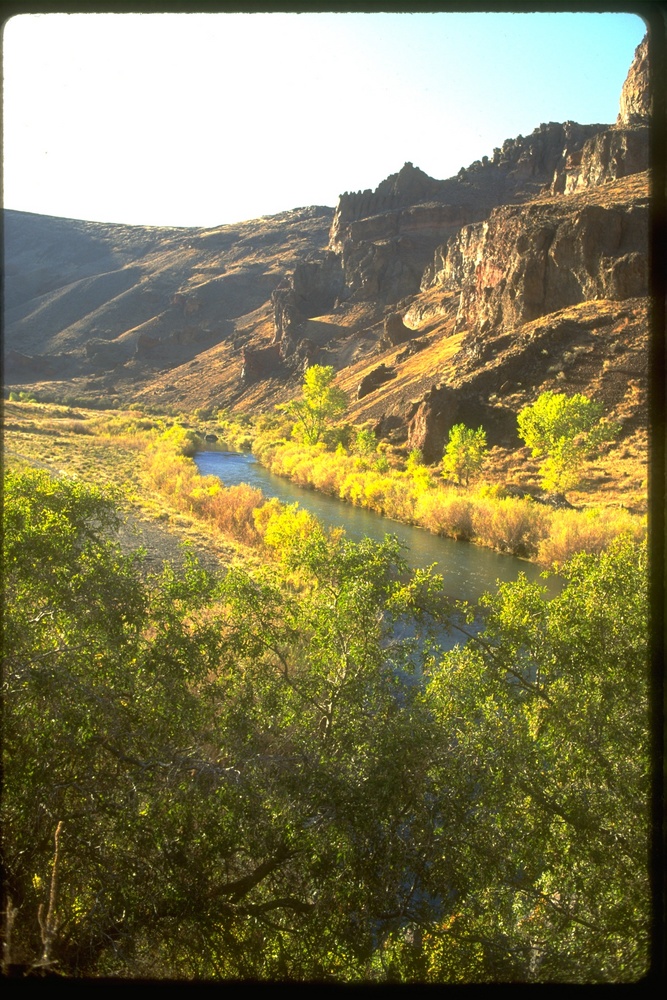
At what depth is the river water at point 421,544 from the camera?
15.6m

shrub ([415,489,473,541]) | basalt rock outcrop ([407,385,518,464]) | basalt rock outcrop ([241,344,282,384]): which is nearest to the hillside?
basalt rock outcrop ([407,385,518,464])

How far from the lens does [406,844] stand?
155 inches

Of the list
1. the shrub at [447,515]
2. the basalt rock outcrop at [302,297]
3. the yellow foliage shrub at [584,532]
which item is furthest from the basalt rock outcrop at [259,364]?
the yellow foliage shrub at [584,532]

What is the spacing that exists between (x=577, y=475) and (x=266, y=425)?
27.6 meters

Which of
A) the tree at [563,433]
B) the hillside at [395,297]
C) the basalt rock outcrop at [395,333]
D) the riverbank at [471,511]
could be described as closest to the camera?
the riverbank at [471,511]

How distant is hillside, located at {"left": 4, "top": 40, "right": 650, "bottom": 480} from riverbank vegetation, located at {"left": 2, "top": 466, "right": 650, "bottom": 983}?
23.6m

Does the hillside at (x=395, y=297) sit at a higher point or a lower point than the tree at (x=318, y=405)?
higher

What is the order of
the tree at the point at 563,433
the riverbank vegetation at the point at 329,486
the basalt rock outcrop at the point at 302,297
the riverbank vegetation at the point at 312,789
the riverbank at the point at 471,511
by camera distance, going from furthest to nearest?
the basalt rock outcrop at the point at 302,297 → the tree at the point at 563,433 → the riverbank vegetation at the point at 329,486 → the riverbank at the point at 471,511 → the riverbank vegetation at the point at 312,789

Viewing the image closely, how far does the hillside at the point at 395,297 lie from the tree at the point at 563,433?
66.2 inches

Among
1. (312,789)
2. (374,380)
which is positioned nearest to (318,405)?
(374,380)

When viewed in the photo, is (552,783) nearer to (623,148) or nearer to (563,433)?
(563,433)

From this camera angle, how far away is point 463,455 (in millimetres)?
26984

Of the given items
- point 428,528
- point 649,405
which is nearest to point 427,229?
point 649,405

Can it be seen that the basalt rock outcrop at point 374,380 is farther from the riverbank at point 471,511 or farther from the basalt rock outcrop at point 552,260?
the riverbank at point 471,511
